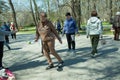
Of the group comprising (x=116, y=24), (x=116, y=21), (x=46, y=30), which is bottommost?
(x=116, y=24)

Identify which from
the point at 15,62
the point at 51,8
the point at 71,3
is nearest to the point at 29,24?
the point at 51,8

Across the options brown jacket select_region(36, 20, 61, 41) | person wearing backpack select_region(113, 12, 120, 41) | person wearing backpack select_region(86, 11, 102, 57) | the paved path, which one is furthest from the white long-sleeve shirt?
person wearing backpack select_region(113, 12, 120, 41)

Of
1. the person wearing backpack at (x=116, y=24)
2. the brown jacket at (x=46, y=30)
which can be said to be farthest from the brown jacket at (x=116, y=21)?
the brown jacket at (x=46, y=30)

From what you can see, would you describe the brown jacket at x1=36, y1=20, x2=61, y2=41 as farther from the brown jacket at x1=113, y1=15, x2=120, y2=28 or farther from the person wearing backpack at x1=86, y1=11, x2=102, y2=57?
the brown jacket at x1=113, y1=15, x2=120, y2=28

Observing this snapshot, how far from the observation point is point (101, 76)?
8.19 meters

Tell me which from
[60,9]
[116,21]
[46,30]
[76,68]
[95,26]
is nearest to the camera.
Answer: [46,30]

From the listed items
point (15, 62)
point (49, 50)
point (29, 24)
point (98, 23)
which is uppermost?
point (98, 23)

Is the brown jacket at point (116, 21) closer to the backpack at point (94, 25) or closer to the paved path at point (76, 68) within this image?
the paved path at point (76, 68)

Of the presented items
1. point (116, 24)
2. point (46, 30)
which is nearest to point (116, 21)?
point (116, 24)

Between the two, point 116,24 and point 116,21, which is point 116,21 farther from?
point 116,24

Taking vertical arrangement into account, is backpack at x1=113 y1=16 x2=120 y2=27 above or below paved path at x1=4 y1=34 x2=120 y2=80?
above

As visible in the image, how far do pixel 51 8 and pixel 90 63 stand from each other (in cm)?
4464

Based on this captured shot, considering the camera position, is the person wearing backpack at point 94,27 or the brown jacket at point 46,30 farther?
the person wearing backpack at point 94,27

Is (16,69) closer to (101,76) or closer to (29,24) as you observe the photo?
(101,76)
